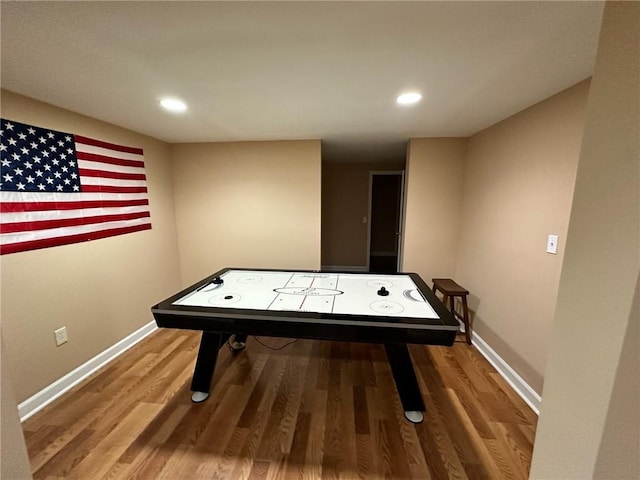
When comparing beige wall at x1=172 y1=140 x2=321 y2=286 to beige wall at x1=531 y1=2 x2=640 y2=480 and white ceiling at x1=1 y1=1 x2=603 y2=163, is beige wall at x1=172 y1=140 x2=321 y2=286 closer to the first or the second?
white ceiling at x1=1 y1=1 x2=603 y2=163

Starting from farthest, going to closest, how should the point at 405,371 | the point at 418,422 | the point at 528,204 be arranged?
the point at 528,204 → the point at 405,371 → the point at 418,422

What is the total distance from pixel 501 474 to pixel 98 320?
3.13 m

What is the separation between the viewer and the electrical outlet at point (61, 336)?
193cm

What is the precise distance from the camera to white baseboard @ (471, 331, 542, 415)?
1.81m

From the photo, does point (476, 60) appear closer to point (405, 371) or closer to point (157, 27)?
point (157, 27)

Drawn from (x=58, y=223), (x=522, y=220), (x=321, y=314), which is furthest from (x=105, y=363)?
(x=522, y=220)

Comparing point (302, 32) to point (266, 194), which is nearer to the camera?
point (302, 32)

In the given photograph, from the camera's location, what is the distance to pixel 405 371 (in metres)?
1.78

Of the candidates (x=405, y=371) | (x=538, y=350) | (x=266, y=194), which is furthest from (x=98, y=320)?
(x=538, y=350)

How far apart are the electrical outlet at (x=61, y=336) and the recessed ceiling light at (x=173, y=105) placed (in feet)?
6.23

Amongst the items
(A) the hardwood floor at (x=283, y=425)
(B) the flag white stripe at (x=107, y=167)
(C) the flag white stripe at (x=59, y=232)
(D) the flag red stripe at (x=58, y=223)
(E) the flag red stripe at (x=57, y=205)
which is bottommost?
(A) the hardwood floor at (x=283, y=425)

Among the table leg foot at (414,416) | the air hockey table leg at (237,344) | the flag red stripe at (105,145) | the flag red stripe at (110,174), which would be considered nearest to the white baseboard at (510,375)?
the table leg foot at (414,416)

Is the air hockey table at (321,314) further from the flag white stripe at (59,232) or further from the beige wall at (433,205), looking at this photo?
the flag white stripe at (59,232)

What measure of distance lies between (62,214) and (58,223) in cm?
8
